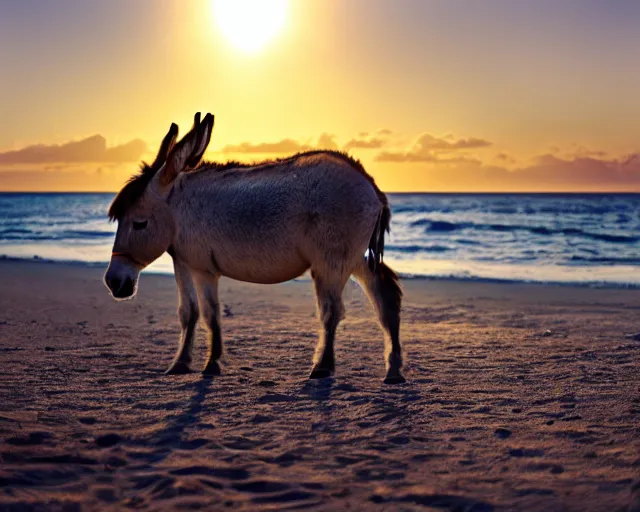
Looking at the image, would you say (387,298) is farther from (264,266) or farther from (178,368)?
(178,368)

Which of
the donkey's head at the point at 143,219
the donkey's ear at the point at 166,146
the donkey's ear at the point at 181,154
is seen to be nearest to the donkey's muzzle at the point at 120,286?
the donkey's head at the point at 143,219

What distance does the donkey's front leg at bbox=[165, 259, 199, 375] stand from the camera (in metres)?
6.85

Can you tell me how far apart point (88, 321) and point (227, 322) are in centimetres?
196

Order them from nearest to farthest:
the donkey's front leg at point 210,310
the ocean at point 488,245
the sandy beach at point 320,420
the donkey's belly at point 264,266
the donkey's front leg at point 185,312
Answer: the sandy beach at point 320,420 < the donkey's belly at point 264,266 < the donkey's front leg at point 210,310 < the donkey's front leg at point 185,312 < the ocean at point 488,245

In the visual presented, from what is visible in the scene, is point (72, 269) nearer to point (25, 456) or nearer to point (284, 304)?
point (284, 304)

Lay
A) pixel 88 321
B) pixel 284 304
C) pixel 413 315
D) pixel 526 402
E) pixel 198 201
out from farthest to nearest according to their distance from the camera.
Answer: pixel 284 304 < pixel 413 315 < pixel 88 321 < pixel 198 201 < pixel 526 402

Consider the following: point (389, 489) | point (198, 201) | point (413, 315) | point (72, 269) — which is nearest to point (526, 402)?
point (389, 489)

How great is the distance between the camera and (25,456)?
4.37 metres

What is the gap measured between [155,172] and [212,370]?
76.3 inches

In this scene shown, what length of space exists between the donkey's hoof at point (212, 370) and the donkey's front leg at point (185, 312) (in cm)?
25

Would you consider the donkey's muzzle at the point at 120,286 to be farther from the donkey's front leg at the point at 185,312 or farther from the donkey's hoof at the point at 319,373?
the donkey's hoof at the point at 319,373

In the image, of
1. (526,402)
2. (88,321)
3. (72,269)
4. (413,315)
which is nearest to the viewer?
(526,402)

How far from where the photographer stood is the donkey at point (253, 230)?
6188 mm

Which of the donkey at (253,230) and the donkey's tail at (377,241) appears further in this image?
the donkey's tail at (377,241)
